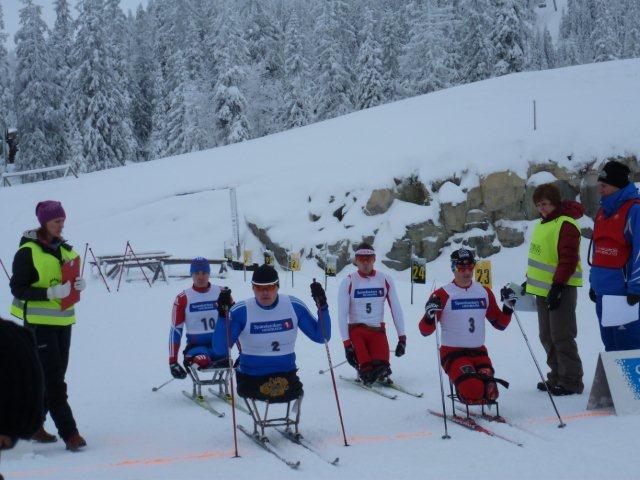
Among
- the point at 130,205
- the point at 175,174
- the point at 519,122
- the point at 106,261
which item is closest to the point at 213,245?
the point at 106,261

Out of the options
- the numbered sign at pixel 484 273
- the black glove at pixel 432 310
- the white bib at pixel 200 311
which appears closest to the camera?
the black glove at pixel 432 310

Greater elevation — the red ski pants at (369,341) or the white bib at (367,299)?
the white bib at (367,299)

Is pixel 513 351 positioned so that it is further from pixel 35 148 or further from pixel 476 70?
pixel 35 148

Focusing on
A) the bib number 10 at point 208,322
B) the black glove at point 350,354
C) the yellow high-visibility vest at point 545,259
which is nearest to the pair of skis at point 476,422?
the black glove at point 350,354

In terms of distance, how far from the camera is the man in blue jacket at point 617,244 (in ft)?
19.6

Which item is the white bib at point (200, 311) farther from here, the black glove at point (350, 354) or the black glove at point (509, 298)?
the black glove at point (509, 298)

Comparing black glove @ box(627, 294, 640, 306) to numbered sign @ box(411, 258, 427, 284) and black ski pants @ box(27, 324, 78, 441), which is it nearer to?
black ski pants @ box(27, 324, 78, 441)

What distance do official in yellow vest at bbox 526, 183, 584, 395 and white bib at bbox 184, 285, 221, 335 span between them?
3657mm

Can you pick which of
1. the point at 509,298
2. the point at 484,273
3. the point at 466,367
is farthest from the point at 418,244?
the point at 466,367

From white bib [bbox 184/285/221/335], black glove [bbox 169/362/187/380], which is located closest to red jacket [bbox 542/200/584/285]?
white bib [bbox 184/285/221/335]

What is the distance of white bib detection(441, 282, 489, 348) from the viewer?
6570mm

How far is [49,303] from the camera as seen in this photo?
19.0ft

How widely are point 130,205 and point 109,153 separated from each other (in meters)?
18.1

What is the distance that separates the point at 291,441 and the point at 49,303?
2.46 meters
